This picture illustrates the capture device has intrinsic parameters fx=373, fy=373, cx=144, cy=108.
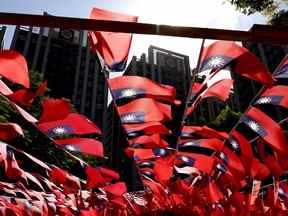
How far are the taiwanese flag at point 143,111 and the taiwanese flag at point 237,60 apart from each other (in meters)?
1.09

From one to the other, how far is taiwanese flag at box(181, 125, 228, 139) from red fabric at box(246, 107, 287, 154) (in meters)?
0.64

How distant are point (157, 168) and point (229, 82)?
1.93 meters

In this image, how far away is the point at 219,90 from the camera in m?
3.82

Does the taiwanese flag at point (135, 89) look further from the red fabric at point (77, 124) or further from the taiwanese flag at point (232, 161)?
the taiwanese flag at point (232, 161)

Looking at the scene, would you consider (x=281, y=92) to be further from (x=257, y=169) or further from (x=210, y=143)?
(x=257, y=169)

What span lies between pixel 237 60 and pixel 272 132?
1539 millimetres

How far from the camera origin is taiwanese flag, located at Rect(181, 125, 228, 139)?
15.2 feet

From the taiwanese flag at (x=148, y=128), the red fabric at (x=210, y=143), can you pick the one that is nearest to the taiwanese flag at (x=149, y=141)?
the taiwanese flag at (x=148, y=128)

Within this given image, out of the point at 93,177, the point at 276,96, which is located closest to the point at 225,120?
the point at 93,177

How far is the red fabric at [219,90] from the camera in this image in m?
3.79

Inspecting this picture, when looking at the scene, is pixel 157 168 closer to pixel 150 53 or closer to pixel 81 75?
pixel 81 75

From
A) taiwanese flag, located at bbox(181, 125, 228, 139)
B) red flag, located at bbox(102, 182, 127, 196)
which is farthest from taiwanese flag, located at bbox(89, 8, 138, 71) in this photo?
red flag, located at bbox(102, 182, 127, 196)

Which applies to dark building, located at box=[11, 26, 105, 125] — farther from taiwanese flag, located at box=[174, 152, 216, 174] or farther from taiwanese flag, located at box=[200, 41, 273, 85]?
taiwanese flag, located at box=[200, 41, 273, 85]

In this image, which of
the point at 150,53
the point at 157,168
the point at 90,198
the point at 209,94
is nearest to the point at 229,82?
the point at 209,94
